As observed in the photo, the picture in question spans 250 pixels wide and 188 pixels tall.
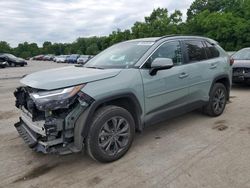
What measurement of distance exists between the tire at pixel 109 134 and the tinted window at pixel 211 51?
258cm

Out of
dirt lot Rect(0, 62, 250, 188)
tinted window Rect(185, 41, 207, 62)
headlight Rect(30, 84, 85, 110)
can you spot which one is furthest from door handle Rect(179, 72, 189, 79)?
headlight Rect(30, 84, 85, 110)

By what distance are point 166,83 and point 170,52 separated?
64 cm

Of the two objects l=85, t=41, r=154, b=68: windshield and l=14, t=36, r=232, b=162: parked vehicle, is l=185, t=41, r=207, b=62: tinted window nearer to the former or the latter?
l=14, t=36, r=232, b=162: parked vehicle

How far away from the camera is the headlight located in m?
3.27

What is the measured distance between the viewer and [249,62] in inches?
339

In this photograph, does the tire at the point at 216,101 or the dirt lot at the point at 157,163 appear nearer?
the dirt lot at the point at 157,163

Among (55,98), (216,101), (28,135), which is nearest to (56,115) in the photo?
Result: (55,98)

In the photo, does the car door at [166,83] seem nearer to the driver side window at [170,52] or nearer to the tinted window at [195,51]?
the driver side window at [170,52]

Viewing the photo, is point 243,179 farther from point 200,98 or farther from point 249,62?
point 249,62

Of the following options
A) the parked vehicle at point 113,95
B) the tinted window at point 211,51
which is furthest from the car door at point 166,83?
the tinted window at point 211,51

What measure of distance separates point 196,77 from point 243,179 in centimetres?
221

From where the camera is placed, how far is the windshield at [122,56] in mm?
4312

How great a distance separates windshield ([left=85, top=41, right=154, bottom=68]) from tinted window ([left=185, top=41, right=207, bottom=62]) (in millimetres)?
940

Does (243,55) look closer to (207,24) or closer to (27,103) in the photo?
(27,103)
